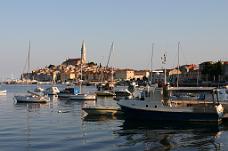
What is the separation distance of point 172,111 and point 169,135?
22.9ft

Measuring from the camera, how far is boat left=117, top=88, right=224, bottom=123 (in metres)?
33.5

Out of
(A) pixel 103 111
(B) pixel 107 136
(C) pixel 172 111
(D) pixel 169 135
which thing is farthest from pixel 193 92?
(B) pixel 107 136

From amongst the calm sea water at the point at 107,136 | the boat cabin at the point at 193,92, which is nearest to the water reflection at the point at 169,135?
the calm sea water at the point at 107,136

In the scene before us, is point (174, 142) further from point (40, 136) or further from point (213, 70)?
point (213, 70)

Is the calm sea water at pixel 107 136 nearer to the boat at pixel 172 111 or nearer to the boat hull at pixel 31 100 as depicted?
the boat at pixel 172 111

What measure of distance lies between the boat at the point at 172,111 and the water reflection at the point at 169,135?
0.79 meters

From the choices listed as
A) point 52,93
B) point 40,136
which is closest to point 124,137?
point 40,136

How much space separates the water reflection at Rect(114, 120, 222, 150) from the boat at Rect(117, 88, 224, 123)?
31.0 inches

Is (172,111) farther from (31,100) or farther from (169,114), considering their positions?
(31,100)

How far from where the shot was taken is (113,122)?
34906 mm

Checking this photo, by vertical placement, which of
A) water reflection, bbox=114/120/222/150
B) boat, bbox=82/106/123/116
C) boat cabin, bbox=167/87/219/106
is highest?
boat cabin, bbox=167/87/219/106

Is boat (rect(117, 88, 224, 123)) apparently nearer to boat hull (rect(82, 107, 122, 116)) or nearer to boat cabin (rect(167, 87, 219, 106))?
boat cabin (rect(167, 87, 219, 106))

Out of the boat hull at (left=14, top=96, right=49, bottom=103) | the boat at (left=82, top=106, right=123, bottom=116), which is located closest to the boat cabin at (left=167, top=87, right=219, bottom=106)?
the boat at (left=82, top=106, right=123, bottom=116)

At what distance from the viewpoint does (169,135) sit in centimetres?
2767
